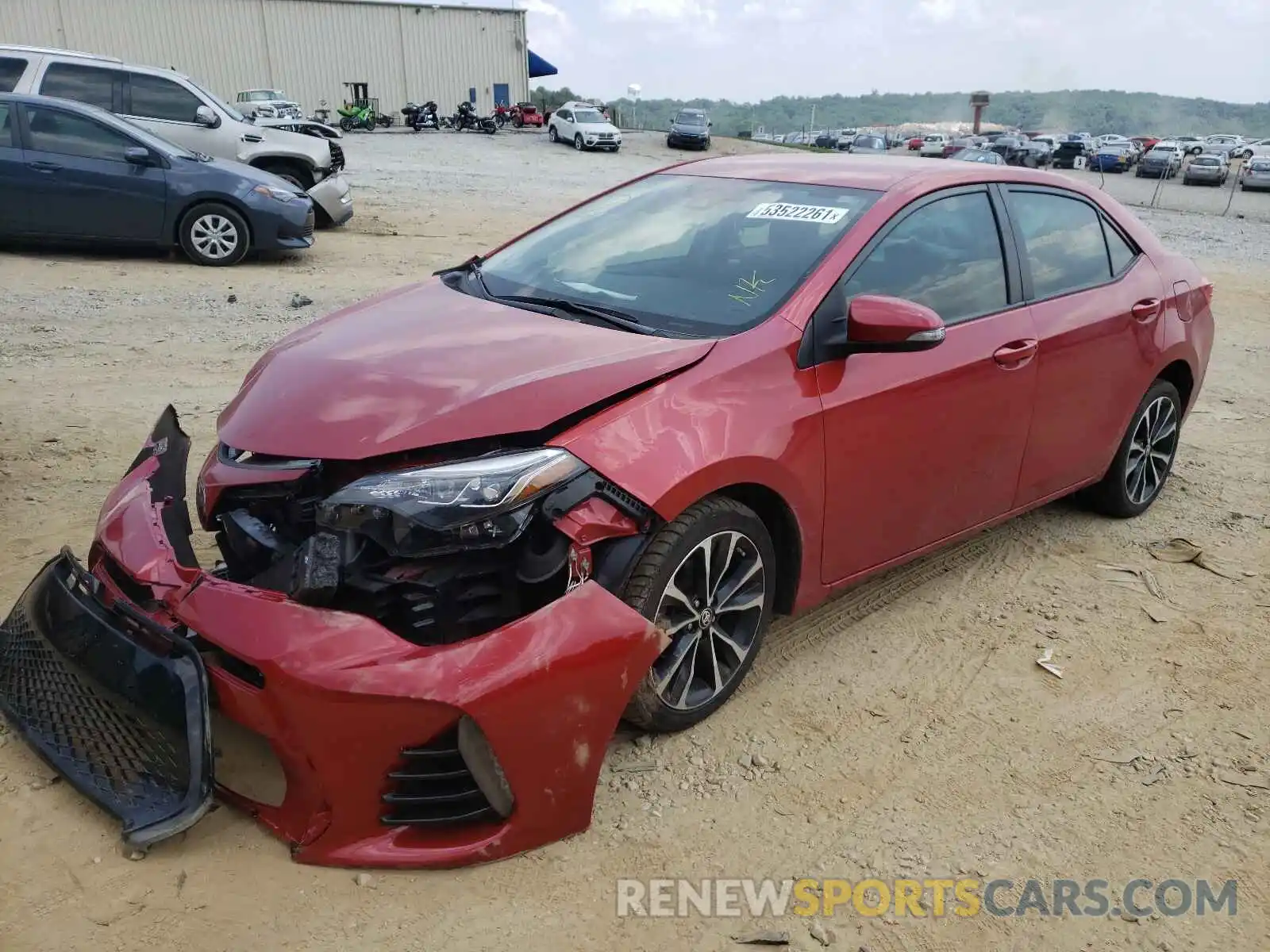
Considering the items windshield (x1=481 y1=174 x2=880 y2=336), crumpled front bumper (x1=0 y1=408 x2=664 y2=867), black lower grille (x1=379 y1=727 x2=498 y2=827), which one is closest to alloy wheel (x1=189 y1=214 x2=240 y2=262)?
windshield (x1=481 y1=174 x2=880 y2=336)

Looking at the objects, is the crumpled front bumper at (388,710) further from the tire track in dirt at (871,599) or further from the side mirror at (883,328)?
the side mirror at (883,328)

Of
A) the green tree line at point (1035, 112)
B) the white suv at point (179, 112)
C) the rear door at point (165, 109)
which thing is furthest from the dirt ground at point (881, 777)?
the green tree line at point (1035, 112)

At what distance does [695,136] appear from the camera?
3950 centimetres

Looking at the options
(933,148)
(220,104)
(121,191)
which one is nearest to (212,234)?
(121,191)

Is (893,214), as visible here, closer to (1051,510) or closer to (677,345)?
(677,345)


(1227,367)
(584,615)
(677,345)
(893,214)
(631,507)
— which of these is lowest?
(1227,367)

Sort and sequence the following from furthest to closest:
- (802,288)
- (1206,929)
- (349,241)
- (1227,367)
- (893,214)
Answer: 1. (349,241)
2. (1227,367)
3. (893,214)
4. (802,288)
5. (1206,929)

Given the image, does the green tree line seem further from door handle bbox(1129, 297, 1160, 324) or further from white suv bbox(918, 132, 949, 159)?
door handle bbox(1129, 297, 1160, 324)

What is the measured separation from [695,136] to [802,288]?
1513 inches

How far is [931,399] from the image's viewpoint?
3.49 m

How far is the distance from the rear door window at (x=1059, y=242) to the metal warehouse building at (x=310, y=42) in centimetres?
4284

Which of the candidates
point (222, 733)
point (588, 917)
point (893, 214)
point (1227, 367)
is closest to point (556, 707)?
point (588, 917)

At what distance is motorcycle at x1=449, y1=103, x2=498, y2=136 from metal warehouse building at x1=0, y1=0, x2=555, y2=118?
576cm

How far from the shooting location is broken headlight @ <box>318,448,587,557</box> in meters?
2.47
